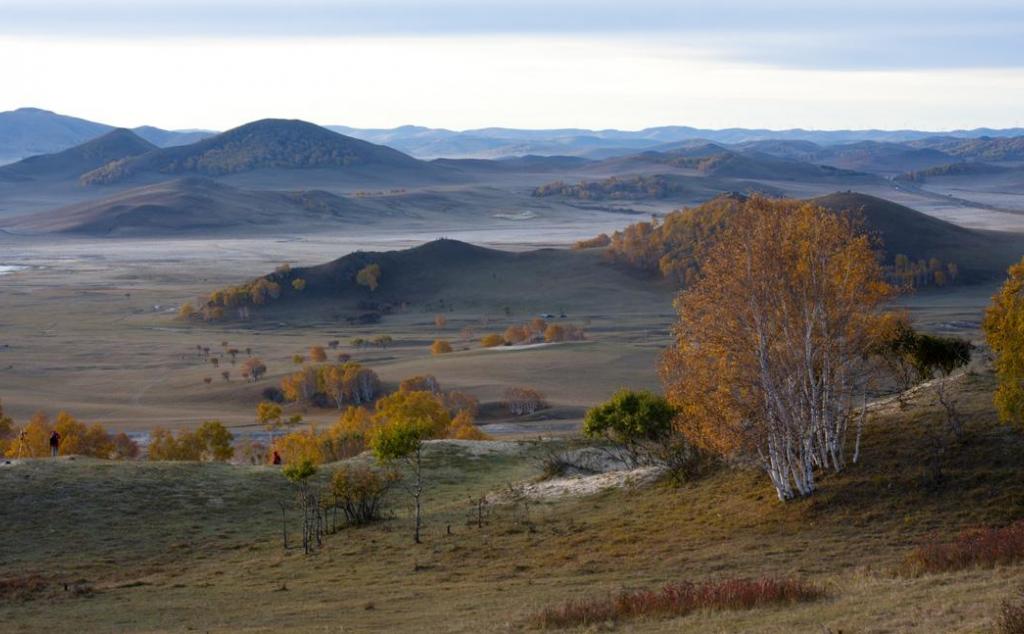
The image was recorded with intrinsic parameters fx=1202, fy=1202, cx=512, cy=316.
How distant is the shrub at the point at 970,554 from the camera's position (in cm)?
1827

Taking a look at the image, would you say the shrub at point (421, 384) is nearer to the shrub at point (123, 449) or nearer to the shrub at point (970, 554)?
the shrub at point (123, 449)

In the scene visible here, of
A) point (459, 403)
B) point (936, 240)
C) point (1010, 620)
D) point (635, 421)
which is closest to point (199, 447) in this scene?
point (459, 403)

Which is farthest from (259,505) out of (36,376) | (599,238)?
(599,238)

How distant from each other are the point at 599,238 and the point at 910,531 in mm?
153164

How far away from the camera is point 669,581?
814 inches

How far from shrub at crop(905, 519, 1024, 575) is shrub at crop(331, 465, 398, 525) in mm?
14902

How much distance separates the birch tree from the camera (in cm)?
2645

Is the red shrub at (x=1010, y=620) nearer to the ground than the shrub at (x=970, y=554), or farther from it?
farther from it

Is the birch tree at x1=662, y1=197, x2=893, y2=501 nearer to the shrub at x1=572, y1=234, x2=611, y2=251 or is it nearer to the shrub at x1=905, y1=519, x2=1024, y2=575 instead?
the shrub at x1=905, y1=519, x2=1024, y2=575

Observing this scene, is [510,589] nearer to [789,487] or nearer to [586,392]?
[789,487]

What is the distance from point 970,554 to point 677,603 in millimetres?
4981

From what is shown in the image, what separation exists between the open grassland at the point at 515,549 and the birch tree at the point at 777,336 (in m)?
1.46

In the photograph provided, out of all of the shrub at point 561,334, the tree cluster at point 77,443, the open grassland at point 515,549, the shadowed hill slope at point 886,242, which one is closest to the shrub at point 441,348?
the shrub at point 561,334

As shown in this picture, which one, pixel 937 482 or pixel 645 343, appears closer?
pixel 937 482
